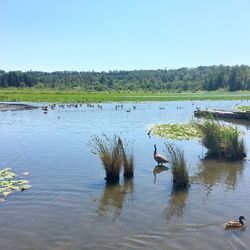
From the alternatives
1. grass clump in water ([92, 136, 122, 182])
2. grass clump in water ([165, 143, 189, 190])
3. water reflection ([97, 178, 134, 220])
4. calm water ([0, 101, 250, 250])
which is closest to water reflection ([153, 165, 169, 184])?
calm water ([0, 101, 250, 250])

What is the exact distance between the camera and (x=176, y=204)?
14523 mm

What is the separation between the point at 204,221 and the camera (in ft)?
41.8

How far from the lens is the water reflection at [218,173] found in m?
17.7

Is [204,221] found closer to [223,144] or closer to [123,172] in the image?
[123,172]

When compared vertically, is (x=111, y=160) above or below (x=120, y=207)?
above

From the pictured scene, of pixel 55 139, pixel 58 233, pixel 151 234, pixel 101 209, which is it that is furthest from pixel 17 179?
pixel 55 139

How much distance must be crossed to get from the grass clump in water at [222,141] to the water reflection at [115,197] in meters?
7.23

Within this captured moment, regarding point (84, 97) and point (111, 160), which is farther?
point (84, 97)

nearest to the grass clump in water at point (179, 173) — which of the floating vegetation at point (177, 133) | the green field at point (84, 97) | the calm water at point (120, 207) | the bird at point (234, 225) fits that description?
the calm water at point (120, 207)

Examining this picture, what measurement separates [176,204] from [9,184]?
6872mm

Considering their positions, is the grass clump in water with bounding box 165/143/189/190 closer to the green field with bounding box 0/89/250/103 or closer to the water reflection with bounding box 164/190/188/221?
the water reflection with bounding box 164/190/188/221

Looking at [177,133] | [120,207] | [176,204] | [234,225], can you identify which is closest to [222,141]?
[176,204]

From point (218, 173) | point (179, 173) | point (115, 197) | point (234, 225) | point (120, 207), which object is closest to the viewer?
point (234, 225)

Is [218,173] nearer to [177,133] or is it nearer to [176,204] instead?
[176,204]
